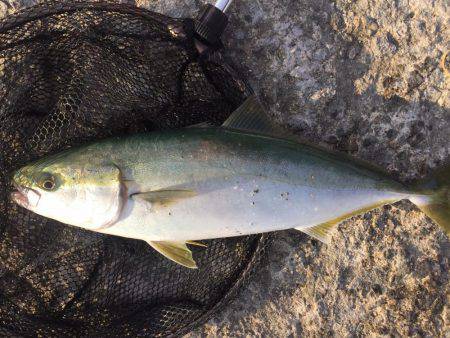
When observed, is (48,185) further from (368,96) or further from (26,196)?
(368,96)

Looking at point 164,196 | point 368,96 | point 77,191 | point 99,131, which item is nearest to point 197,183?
point 164,196

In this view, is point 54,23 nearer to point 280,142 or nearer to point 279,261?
point 280,142

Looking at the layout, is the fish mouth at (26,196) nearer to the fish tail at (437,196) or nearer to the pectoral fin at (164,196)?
the pectoral fin at (164,196)

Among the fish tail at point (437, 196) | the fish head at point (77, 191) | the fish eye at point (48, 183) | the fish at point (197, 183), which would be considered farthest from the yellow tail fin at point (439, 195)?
the fish eye at point (48, 183)

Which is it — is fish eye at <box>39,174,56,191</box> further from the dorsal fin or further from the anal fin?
the anal fin

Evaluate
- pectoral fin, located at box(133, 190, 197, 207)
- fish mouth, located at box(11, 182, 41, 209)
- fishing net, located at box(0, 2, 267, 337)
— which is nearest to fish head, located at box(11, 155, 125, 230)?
fish mouth, located at box(11, 182, 41, 209)

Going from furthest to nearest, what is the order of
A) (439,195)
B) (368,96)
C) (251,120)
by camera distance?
(368,96), (439,195), (251,120)

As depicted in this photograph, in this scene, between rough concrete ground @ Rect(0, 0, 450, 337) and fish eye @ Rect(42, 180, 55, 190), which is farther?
rough concrete ground @ Rect(0, 0, 450, 337)
